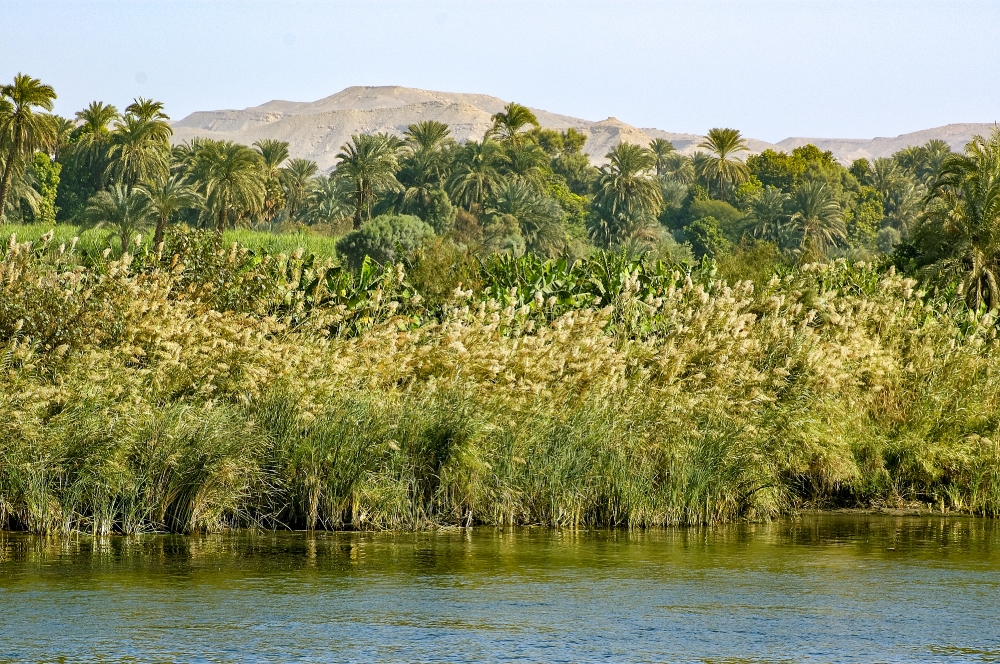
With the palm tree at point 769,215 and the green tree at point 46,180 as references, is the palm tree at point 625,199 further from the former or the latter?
the green tree at point 46,180

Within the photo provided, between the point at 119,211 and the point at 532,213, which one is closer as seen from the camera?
the point at 119,211

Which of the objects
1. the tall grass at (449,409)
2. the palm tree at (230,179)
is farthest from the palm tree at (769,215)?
the tall grass at (449,409)

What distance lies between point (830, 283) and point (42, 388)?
12.7 meters

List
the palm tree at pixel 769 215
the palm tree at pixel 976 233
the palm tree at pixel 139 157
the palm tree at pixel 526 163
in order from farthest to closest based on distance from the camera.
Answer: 1. the palm tree at pixel 526 163
2. the palm tree at pixel 769 215
3. the palm tree at pixel 139 157
4. the palm tree at pixel 976 233

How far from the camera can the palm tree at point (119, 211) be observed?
189 feet

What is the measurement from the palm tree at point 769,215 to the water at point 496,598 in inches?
2906

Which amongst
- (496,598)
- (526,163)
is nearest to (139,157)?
(526,163)

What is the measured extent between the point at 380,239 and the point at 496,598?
4881cm

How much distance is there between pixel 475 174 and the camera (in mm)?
82688

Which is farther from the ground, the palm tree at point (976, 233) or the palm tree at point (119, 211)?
the palm tree at point (119, 211)

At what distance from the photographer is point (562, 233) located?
79.4m

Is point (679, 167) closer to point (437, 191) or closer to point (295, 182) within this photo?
point (295, 182)

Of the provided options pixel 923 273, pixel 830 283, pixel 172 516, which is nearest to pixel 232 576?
pixel 172 516

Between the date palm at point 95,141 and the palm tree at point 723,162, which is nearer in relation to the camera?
the date palm at point 95,141
